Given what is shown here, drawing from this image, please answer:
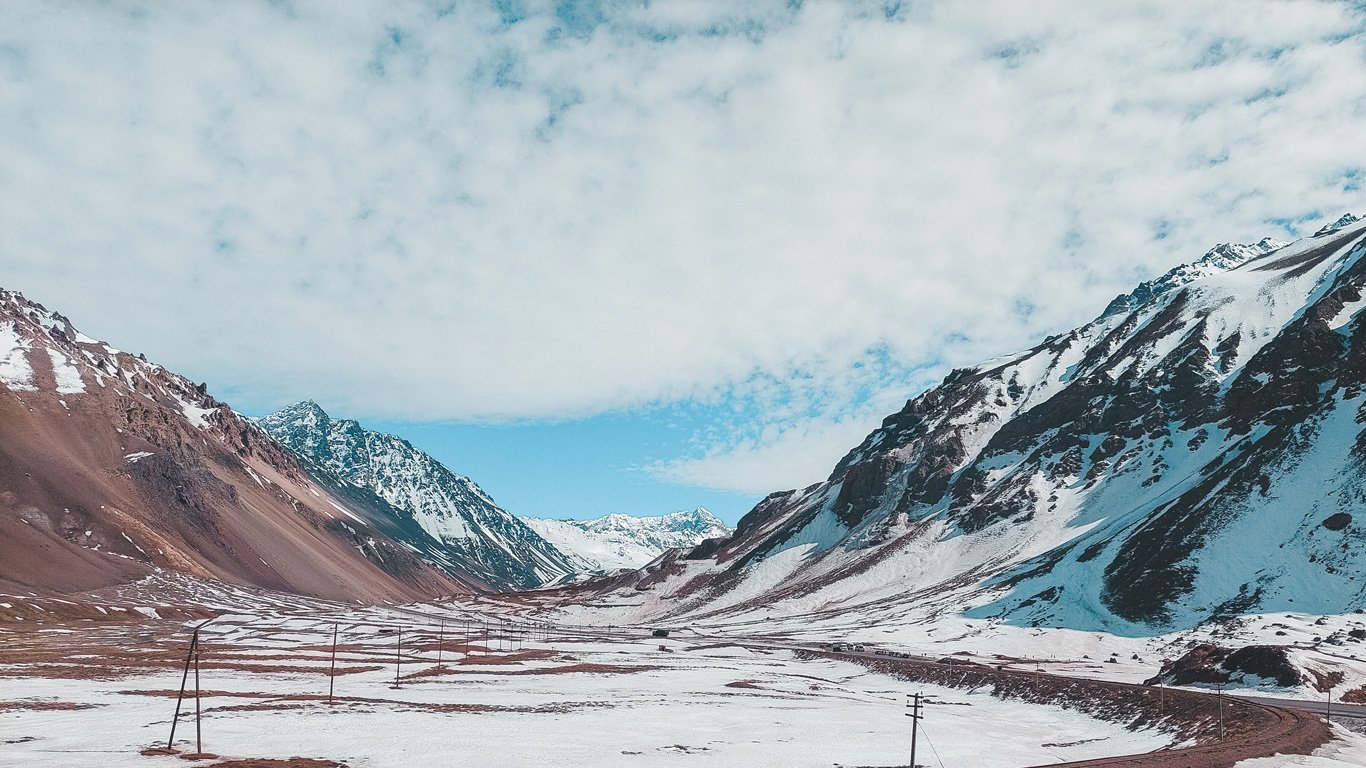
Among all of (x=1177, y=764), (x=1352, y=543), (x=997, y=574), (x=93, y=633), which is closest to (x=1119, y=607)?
(x=1352, y=543)

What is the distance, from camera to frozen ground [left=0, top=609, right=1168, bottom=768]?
149 feet

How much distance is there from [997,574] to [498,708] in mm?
143257

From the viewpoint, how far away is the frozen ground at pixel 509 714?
45531mm

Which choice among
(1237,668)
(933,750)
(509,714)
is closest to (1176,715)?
(933,750)

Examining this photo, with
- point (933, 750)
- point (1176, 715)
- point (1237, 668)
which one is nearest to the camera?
point (933, 750)

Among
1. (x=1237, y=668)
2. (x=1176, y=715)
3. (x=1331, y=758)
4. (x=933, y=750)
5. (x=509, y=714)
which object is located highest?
(x=509, y=714)

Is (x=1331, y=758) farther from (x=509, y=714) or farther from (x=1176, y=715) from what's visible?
(x=509, y=714)

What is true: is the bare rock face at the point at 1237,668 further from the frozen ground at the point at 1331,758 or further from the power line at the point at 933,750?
the power line at the point at 933,750

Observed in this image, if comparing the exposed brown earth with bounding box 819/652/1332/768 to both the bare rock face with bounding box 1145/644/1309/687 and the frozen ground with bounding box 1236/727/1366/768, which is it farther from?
the bare rock face with bounding box 1145/644/1309/687

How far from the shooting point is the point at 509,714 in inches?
2427

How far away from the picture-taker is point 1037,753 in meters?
51.0

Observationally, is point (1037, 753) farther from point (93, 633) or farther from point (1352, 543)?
point (93, 633)

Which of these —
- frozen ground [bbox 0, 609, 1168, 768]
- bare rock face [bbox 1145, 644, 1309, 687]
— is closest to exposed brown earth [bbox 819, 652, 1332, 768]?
frozen ground [bbox 0, 609, 1168, 768]

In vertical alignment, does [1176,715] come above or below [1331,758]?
above
